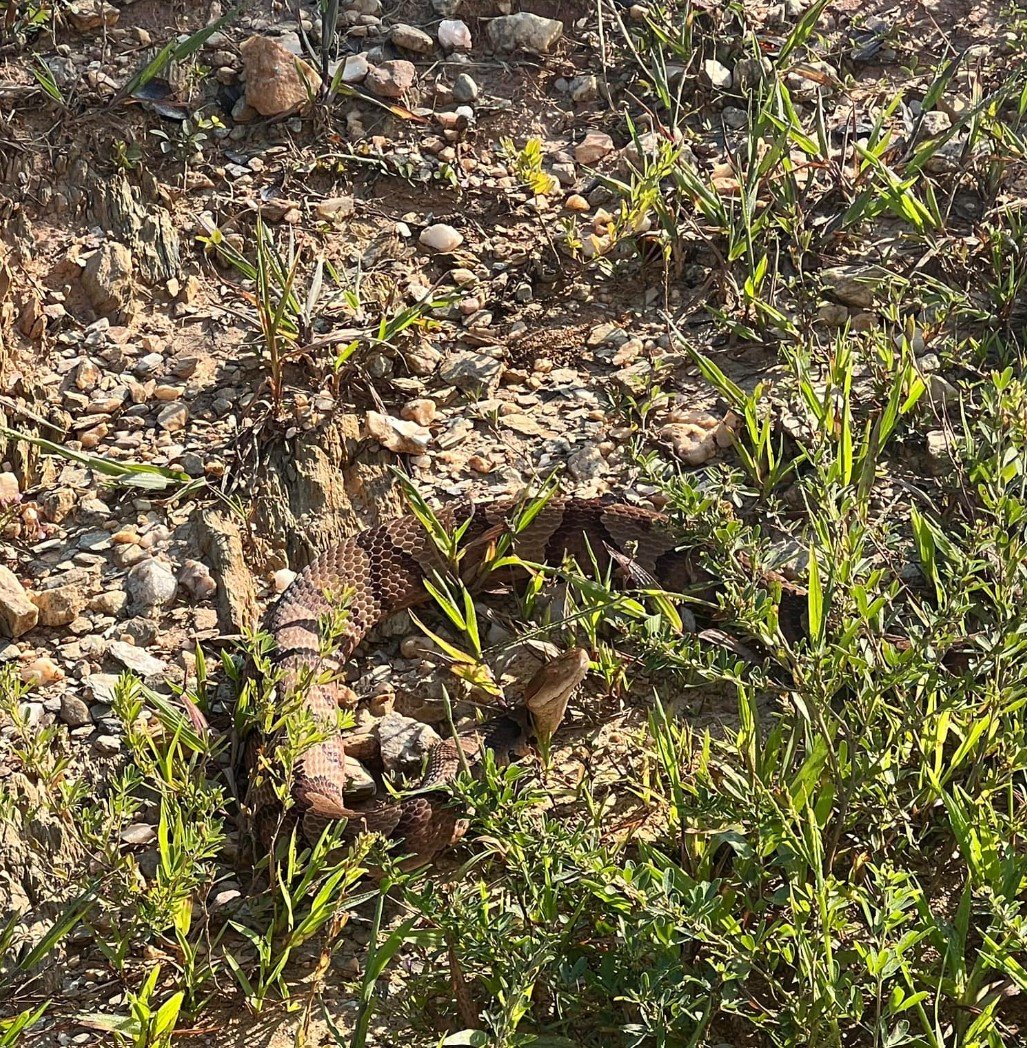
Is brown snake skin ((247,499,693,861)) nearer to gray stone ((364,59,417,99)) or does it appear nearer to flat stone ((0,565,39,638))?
flat stone ((0,565,39,638))

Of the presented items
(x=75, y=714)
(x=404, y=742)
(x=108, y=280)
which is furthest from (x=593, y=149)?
(x=75, y=714)

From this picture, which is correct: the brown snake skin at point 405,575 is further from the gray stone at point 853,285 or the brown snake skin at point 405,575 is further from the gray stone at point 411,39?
the gray stone at point 411,39

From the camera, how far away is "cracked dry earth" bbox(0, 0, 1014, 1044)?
3.71 meters

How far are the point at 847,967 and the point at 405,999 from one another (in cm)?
96

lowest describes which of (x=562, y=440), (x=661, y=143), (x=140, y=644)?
(x=140, y=644)

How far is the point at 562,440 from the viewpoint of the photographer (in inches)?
162

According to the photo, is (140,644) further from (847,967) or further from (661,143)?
(661,143)

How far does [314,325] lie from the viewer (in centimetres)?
428

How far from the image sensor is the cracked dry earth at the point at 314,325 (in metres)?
3.71

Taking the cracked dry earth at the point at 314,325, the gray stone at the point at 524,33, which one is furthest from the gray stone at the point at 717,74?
the gray stone at the point at 524,33

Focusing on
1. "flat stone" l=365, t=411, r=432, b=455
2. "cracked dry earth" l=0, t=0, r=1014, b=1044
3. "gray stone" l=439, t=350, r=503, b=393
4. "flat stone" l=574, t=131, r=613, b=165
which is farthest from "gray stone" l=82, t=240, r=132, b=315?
"flat stone" l=574, t=131, r=613, b=165

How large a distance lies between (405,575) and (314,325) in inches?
39.3

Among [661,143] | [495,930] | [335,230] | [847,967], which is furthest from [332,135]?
[847,967]

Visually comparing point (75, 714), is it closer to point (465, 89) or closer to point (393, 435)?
point (393, 435)
